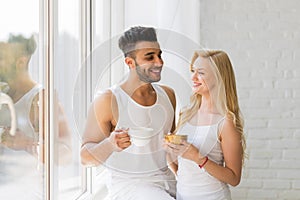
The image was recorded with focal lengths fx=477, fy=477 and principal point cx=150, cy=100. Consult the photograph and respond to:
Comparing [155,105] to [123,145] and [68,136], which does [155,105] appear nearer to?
[123,145]

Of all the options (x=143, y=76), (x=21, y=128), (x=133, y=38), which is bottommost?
(x=21, y=128)

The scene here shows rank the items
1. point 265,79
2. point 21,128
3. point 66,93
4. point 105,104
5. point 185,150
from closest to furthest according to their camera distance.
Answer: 1. point 21,128
2. point 105,104
3. point 185,150
4. point 66,93
5. point 265,79

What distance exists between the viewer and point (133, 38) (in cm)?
156

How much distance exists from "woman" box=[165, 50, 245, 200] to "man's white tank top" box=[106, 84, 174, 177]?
8 centimetres

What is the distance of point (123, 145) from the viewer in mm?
1562

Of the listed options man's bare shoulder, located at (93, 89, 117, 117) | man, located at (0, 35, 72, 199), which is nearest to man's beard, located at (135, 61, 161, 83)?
man's bare shoulder, located at (93, 89, 117, 117)

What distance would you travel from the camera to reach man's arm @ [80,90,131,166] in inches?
61.0

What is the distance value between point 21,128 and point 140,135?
388 mm

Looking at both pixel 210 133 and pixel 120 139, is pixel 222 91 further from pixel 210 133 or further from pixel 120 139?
pixel 120 139

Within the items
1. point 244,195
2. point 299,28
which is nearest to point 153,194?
point 244,195

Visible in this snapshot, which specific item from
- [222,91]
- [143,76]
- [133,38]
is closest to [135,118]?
[143,76]

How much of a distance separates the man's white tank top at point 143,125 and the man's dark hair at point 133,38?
13cm

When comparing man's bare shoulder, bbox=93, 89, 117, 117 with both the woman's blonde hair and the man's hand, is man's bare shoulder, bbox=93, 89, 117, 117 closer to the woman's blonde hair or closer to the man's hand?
the man's hand

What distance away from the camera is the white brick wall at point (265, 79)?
3004mm
